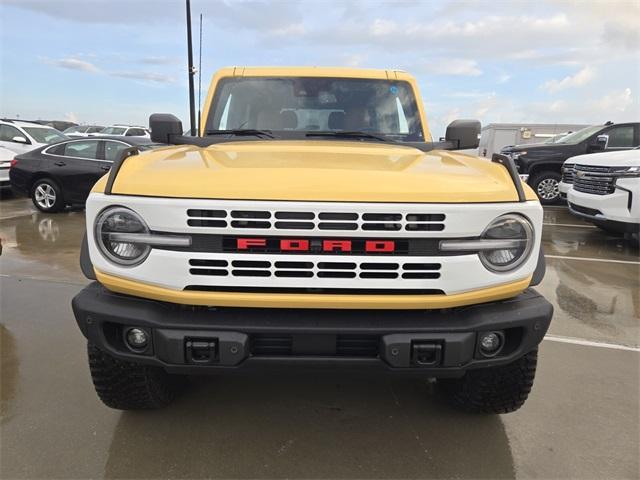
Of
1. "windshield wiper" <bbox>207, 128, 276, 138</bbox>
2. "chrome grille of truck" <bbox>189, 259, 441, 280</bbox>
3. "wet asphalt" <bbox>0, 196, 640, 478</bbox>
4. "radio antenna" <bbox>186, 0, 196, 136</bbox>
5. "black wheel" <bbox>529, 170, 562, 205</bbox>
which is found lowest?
"wet asphalt" <bbox>0, 196, 640, 478</bbox>

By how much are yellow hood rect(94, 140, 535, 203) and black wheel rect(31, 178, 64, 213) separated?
8028 millimetres

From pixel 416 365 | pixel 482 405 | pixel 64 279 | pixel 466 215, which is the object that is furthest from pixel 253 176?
pixel 64 279

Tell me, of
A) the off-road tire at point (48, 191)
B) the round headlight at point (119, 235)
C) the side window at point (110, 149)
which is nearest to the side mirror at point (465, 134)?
the round headlight at point (119, 235)

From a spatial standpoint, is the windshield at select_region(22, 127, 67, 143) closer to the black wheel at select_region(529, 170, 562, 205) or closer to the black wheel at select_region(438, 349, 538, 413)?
the black wheel at select_region(529, 170, 562, 205)

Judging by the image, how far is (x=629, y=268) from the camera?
20.4ft

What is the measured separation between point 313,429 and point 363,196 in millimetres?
1351

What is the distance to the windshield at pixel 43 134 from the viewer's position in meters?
11.8

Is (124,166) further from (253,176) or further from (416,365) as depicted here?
(416,365)

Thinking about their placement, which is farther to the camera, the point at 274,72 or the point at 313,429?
the point at 274,72

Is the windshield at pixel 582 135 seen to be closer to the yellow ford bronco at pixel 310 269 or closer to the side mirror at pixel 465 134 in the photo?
the side mirror at pixel 465 134

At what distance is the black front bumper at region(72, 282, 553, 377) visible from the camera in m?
1.96

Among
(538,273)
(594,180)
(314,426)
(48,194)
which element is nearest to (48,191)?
(48,194)

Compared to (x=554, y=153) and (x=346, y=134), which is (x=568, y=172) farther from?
(x=346, y=134)

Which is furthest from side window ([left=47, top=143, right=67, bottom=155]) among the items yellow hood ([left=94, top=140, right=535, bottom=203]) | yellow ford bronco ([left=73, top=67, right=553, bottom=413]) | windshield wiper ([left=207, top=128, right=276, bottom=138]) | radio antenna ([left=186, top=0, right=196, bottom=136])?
yellow ford bronco ([left=73, top=67, right=553, bottom=413])
